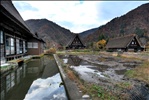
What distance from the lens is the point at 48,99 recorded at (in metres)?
3.49

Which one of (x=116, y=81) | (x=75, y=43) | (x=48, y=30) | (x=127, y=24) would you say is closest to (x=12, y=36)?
(x=116, y=81)

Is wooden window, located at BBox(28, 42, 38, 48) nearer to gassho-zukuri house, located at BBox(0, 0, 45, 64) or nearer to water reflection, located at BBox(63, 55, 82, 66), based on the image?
gassho-zukuri house, located at BBox(0, 0, 45, 64)

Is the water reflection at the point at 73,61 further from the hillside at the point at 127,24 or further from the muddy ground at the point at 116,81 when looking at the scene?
the hillside at the point at 127,24

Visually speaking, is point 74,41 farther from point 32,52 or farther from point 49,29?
point 49,29

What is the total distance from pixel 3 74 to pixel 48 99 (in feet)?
10.5

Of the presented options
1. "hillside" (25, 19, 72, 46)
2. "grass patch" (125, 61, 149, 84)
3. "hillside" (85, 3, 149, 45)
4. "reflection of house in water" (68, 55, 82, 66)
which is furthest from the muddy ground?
"hillside" (85, 3, 149, 45)

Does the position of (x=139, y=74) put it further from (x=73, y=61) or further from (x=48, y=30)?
(x=48, y=30)

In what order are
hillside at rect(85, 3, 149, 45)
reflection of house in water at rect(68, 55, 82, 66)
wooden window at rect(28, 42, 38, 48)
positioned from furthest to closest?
hillside at rect(85, 3, 149, 45) < wooden window at rect(28, 42, 38, 48) < reflection of house in water at rect(68, 55, 82, 66)

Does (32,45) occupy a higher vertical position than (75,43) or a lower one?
lower

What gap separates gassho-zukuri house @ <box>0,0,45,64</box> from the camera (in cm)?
716

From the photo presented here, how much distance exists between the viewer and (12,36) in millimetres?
9711

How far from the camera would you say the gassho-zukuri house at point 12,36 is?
7161 mm

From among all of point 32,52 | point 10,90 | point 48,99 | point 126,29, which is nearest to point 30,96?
point 48,99

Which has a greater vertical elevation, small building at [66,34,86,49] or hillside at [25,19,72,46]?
hillside at [25,19,72,46]
